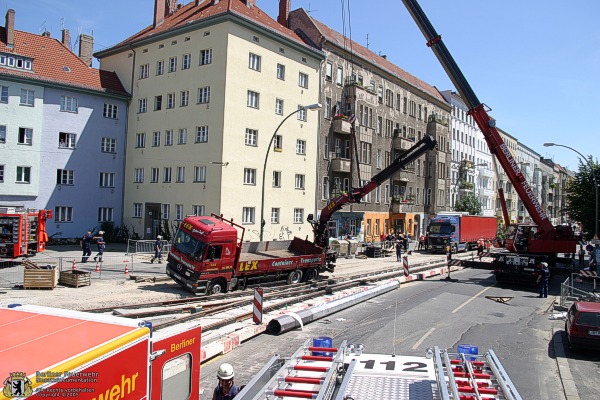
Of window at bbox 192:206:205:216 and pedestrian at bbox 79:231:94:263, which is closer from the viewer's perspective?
pedestrian at bbox 79:231:94:263

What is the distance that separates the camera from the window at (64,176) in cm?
3469

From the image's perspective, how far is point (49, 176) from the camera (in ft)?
112

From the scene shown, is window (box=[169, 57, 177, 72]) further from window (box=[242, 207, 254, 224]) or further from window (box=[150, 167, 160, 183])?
window (box=[242, 207, 254, 224])

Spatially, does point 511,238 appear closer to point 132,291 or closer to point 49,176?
point 132,291

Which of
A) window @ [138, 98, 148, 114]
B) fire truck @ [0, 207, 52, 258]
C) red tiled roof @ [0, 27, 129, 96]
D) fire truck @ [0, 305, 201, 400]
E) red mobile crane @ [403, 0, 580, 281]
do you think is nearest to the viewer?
fire truck @ [0, 305, 201, 400]

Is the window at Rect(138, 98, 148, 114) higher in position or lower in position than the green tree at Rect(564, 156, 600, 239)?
higher

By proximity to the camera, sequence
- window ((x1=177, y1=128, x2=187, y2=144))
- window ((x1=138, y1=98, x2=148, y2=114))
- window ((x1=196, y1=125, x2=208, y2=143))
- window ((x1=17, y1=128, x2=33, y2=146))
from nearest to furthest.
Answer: window ((x1=17, y1=128, x2=33, y2=146)), window ((x1=196, y1=125, x2=208, y2=143)), window ((x1=177, y1=128, x2=187, y2=144)), window ((x1=138, y1=98, x2=148, y2=114))

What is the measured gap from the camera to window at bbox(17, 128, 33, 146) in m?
32.8

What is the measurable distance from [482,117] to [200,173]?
18246mm

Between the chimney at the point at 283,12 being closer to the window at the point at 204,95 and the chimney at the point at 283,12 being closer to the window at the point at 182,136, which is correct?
the window at the point at 204,95

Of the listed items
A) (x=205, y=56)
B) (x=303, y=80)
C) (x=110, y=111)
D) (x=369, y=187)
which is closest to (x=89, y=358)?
(x=369, y=187)

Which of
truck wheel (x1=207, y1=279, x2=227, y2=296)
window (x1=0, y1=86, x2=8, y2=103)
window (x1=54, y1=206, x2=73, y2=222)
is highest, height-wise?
window (x1=0, y1=86, x2=8, y2=103)

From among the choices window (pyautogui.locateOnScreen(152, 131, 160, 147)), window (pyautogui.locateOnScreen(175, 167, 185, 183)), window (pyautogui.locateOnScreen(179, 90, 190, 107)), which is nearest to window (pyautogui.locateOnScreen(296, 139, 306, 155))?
window (pyautogui.locateOnScreen(179, 90, 190, 107))

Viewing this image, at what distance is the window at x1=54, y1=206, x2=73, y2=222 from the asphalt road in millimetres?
25119
